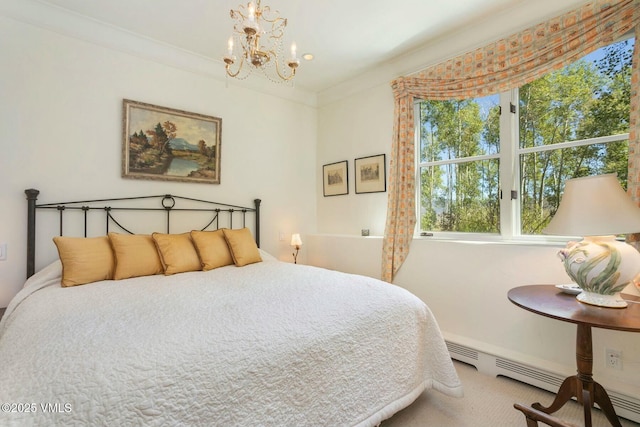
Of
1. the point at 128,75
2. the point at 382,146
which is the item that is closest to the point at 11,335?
the point at 128,75

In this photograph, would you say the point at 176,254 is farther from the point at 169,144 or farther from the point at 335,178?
the point at 335,178

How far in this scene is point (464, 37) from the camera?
8.57 feet

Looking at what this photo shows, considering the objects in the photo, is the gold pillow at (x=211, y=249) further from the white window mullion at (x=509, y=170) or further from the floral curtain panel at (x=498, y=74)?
the white window mullion at (x=509, y=170)

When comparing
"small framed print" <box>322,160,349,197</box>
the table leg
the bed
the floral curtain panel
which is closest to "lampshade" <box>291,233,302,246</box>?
"small framed print" <box>322,160,349,197</box>

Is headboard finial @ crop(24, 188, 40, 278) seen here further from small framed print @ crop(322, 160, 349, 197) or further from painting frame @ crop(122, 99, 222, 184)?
small framed print @ crop(322, 160, 349, 197)

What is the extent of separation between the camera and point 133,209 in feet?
8.81

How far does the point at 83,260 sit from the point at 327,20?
2.52m

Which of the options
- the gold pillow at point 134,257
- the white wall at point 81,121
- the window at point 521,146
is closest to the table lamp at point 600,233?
the window at point 521,146

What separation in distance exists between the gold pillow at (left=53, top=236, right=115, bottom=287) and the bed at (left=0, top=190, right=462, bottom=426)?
37 millimetres

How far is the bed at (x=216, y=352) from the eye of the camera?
89cm

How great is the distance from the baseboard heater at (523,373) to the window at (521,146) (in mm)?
941

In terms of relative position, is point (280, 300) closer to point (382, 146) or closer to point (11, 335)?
point (11, 335)

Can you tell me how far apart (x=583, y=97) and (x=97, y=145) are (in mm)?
3664

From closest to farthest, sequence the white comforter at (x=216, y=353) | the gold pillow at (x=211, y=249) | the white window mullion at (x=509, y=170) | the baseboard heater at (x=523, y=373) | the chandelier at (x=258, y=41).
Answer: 1. the white comforter at (x=216, y=353)
2. the chandelier at (x=258, y=41)
3. the baseboard heater at (x=523, y=373)
4. the white window mullion at (x=509, y=170)
5. the gold pillow at (x=211, y=249)
